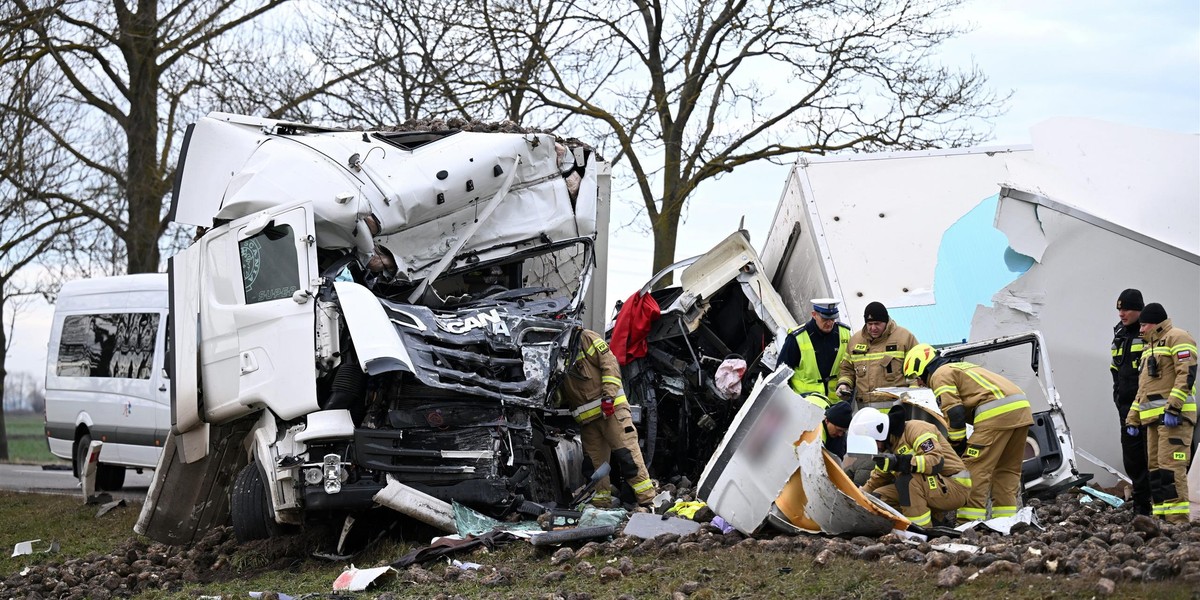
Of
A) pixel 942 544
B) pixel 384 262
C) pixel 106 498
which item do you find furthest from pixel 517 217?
pixel 106 498

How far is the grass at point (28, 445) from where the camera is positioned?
21.6 metres

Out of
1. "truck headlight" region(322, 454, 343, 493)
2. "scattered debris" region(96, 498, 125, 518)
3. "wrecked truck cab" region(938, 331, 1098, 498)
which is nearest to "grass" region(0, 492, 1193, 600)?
"truck headlight" region(322, 454, 343, 493)

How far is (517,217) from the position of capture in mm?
8461

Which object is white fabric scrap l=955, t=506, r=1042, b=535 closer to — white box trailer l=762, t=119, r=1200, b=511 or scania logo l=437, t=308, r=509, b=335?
white box trailer l=762, t=119, r=1200, b=511

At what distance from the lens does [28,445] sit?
2970cm

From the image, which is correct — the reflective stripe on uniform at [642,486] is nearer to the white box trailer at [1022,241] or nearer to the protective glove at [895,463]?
the white box trailer at [1022,241]

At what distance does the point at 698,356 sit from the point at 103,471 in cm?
614

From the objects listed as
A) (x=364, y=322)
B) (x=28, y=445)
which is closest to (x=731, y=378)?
(x=364, y=322)

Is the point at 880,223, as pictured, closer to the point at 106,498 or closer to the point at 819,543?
the point at 819,543

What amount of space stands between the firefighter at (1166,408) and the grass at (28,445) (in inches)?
606

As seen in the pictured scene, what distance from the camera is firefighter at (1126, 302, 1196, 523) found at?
724cm

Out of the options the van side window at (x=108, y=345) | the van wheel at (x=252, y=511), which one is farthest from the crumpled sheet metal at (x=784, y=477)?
the van side window at (x=108, y=345)

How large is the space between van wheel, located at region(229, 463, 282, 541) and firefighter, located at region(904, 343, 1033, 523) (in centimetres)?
396

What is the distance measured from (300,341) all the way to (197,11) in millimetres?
10208
